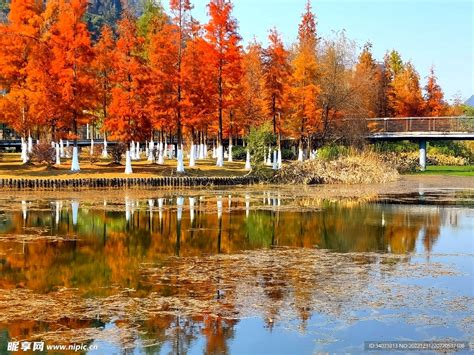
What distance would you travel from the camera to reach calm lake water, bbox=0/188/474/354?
37.8 ft

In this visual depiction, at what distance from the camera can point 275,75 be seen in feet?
190

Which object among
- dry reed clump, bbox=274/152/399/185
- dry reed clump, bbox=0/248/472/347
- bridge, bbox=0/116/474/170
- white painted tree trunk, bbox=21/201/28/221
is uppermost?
bridge, bbox=0/116/474/170

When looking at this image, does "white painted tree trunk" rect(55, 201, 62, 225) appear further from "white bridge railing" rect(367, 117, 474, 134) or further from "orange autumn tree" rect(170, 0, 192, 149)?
"white bridge railing" rect(367, 117, 474, 134)

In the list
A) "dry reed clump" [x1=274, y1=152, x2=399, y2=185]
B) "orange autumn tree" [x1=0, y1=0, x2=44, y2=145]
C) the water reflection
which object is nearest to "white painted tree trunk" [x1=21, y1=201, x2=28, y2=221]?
the water reflection

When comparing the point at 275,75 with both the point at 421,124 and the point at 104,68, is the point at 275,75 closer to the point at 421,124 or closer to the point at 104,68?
the point at 104,68

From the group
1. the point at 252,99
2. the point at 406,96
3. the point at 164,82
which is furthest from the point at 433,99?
the point at 164,82

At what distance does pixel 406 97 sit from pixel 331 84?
2323cm

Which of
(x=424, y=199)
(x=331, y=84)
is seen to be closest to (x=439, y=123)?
(x=331, y=84)

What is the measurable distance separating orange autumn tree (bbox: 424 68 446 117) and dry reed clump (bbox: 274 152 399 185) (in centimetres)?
3979

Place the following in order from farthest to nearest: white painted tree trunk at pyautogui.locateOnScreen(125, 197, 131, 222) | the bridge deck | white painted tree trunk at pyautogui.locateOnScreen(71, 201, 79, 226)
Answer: the bridge deck < white painted tree trunk at pyautogui.locateOnScreen(125, 197, 131, 222) < white painted tree trunk at pyautogui.locateOnScreen(71, 201, 79, 226)

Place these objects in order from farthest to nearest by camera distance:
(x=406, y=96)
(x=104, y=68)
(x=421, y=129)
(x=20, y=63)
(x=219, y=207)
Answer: (x=406, y=96), (x=421, y=129), (x=104, y=68), (x=20, y=63), (x=219, y=207)

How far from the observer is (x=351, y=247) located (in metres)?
21.1

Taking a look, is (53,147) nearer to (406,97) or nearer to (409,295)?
(409,295)

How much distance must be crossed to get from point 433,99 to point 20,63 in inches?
2348
